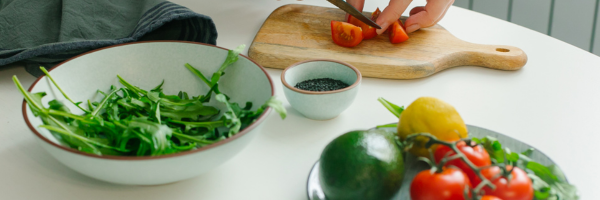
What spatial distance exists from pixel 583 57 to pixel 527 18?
3.90ft

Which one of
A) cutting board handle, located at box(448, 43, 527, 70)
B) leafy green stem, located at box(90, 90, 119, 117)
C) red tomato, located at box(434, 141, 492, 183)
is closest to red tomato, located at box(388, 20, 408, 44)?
cutting board handle, located at box(448, 43, 527, 70)

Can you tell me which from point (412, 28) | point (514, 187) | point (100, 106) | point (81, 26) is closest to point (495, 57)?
point (412, 28)

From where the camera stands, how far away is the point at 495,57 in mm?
1070

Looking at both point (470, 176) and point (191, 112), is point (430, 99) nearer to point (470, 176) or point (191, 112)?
point (470, 176)

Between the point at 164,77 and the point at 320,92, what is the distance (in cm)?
34

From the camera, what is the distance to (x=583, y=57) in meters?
1.14

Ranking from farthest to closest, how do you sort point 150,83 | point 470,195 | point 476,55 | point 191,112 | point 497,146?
point 476,55, point 150,83, point 191,112, point 497,146, point 470,195

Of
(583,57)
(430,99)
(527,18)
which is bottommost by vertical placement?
(527,18)

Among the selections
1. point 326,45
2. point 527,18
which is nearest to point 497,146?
point 326,45

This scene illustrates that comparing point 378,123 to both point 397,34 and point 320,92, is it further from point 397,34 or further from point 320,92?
point 397,34

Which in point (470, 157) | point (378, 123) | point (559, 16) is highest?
point (470, 157)

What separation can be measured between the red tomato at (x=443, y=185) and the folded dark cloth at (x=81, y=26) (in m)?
0.72

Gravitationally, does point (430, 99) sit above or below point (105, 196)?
above

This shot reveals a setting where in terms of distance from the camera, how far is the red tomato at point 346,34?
3.66ft
